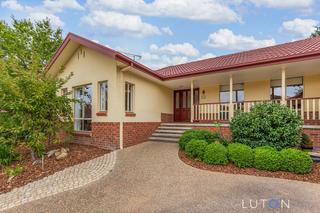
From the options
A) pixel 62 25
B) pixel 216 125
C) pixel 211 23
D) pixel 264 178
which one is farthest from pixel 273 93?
pixel 62 25

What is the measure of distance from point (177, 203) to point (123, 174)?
2.17 meters

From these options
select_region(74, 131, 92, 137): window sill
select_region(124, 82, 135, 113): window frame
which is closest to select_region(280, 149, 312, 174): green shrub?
select_region(124, 82, 135, 113): window frame

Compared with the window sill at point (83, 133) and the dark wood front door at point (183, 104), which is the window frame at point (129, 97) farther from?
the dark wood front door at point (183, 104)

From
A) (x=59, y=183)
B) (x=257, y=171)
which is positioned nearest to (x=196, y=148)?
(x=257, y=171)

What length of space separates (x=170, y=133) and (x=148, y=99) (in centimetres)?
215

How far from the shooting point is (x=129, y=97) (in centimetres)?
952

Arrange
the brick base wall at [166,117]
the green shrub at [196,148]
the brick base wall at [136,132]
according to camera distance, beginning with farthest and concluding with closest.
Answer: the brick base wall at [166,117] → the brick base wall at [136,132] → the green shrub at [196,148]

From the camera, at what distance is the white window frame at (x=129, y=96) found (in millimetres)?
9328

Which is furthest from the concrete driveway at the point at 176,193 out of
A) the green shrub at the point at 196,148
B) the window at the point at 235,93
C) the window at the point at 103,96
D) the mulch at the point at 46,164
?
the window at the point at 235,93

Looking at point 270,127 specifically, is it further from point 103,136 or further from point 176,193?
point 103,136

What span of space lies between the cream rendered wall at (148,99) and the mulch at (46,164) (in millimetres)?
2041

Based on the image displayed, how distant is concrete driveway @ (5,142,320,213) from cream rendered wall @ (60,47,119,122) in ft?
11.5

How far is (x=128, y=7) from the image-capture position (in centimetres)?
1370

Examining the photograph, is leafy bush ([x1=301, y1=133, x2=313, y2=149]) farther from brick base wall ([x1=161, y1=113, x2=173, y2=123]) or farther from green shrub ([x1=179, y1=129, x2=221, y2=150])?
brick base wall ([x1=161, y1=113, x2=173, y2=123])
